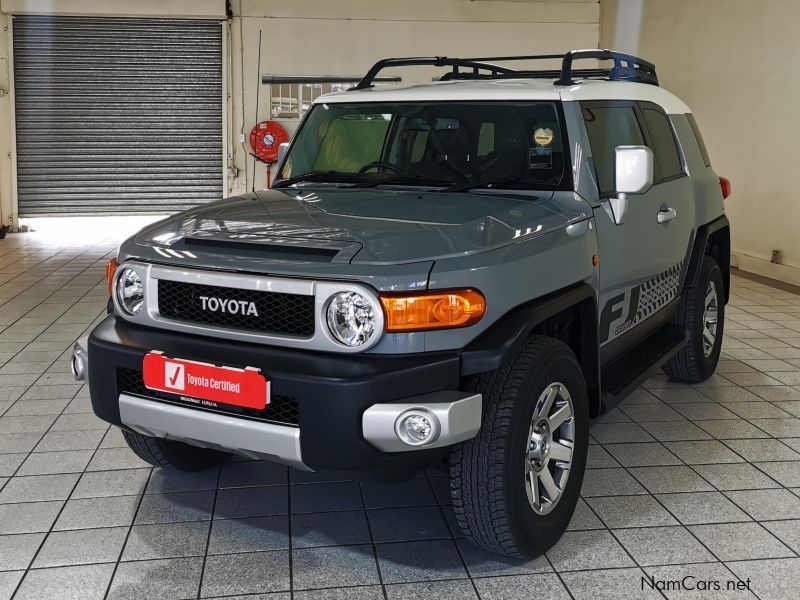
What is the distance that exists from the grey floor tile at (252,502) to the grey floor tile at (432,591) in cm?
69

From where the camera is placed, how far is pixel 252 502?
10.5 ft

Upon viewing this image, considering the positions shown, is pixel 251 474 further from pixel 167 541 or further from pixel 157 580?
pixel 157 580

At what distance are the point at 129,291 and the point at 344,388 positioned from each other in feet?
3.10

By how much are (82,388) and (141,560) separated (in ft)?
7.02

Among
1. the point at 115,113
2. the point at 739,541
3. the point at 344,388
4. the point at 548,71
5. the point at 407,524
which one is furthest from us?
the point at 115,113

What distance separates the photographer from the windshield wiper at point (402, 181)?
3324 mm

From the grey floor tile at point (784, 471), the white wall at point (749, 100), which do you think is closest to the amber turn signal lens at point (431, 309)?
the grey floor tile at point (784, 471)

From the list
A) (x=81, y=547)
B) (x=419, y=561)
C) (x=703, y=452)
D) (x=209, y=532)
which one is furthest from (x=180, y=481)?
A: (x=703, y=452)

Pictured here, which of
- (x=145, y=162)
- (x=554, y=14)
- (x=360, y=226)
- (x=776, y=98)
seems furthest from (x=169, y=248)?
(x=554, y=14)

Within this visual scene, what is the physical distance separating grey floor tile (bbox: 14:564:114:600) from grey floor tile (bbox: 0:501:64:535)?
1.13 feet

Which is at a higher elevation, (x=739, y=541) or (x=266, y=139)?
(x=266, y=139)

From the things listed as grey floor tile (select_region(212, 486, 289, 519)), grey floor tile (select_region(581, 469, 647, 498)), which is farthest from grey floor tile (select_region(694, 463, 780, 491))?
grey floor tile (select_region(212, 486, 289, 519))

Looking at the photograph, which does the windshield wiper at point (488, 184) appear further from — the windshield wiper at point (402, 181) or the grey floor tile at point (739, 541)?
the grey floor tile at point (739, 541)

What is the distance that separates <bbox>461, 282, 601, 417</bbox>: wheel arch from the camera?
2400mm
